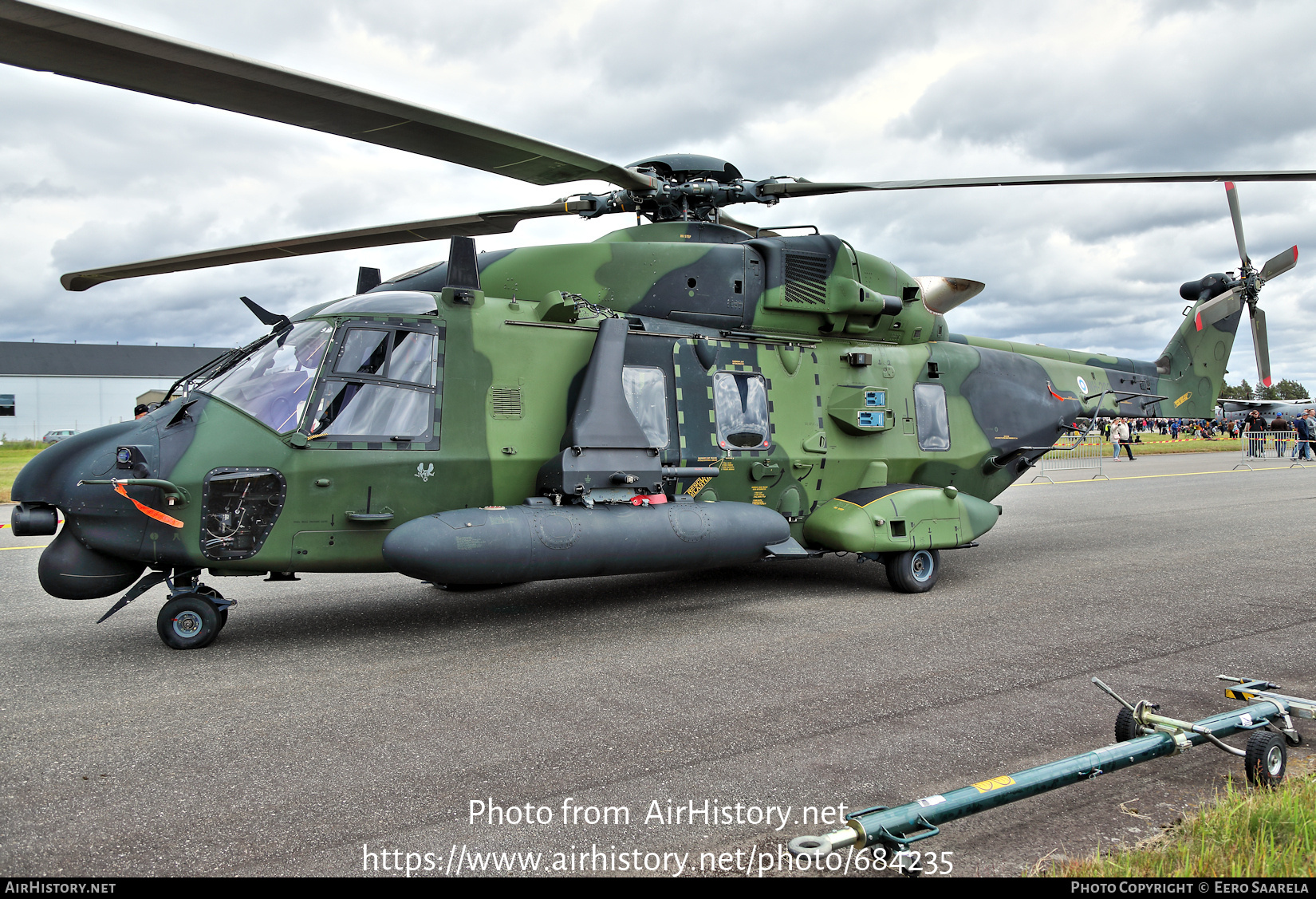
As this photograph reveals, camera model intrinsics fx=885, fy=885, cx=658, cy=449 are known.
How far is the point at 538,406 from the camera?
7.38 meters

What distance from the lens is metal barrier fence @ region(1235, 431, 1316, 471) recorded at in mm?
26781

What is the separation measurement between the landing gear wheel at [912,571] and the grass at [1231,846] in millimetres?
5086

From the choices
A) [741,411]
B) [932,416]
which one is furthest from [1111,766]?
[932,416]

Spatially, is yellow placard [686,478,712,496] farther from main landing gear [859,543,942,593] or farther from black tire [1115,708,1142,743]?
black tire [1115,708,1142,743]

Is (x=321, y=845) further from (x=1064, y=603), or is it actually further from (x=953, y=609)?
(x=1064, y=603)

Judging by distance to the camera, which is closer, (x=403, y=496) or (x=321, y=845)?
(x=321, y=845)

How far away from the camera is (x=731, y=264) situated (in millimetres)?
8555

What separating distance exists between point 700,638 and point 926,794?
9.74 feet

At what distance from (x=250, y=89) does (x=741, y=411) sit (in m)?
4.91

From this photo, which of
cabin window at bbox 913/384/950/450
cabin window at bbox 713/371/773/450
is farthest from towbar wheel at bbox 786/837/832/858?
cabin window at bbox 913/384/950/450

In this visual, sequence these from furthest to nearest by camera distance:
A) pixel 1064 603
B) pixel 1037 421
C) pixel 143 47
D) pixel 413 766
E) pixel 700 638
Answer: pixel 1037 421, pixel 1064 603, pixel 700 638, pixel 143 47, pixel 413 766

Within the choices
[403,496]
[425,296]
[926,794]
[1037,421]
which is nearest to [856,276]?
[1037,421]

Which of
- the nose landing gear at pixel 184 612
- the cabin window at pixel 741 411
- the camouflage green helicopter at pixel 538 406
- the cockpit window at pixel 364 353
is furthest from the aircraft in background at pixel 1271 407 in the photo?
the nose landing gear at pixel 184 612

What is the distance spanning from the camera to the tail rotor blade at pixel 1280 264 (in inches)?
467
